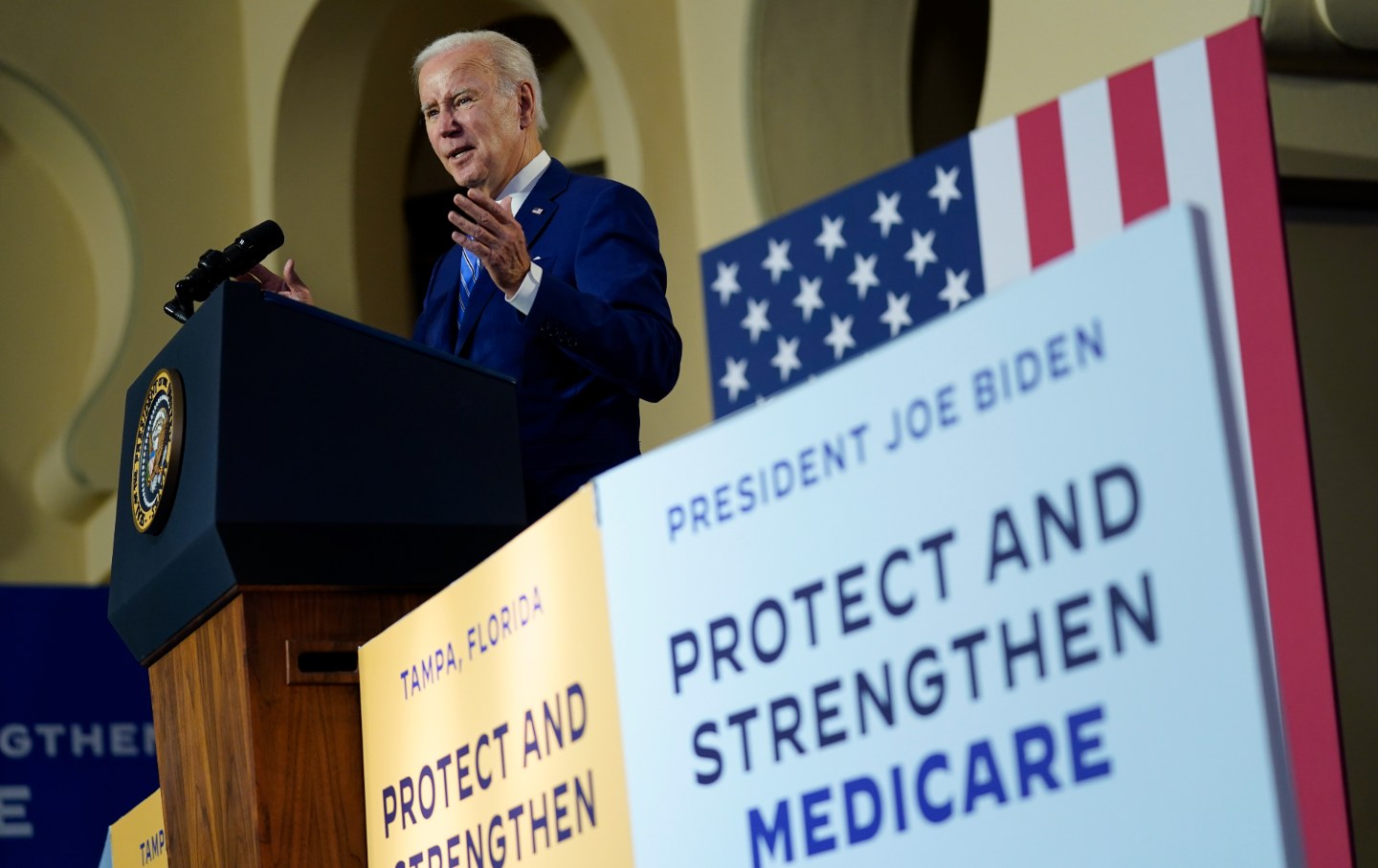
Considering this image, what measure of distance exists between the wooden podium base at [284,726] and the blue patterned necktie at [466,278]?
62 centimetres

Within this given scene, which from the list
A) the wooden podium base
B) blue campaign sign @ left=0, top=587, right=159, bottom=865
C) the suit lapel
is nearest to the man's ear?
the suit lapel

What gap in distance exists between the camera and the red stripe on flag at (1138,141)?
367 cm

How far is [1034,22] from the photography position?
5.47m

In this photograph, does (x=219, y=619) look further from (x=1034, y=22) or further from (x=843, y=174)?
(x=843, y=174)

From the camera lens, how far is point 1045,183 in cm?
399

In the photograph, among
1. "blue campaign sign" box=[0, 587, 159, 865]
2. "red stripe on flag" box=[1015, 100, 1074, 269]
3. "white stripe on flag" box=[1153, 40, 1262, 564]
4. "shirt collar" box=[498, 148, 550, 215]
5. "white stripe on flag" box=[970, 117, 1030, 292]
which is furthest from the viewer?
"blue campaign sign" box=[0, 587, 159, 865]

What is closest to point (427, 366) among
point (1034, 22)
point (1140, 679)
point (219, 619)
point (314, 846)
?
point (219, 619)

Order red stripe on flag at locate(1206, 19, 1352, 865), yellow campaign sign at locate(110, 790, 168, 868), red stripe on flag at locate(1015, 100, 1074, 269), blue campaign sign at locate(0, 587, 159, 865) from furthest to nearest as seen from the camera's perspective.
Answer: blue campaign sign at locate(0, 587, 159, 865) < red stripe on flag at locate(1015, 100, 1074, 269) < red stripe on flag at locate(1206, 19, 1352, 865) < yellow campaign sign at locate(110, 790, 168, 868)

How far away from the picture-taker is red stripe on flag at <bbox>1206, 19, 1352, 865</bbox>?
3.07 m

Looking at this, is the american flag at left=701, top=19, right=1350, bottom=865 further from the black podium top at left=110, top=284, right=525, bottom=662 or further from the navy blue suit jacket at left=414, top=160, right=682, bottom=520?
the black podium top at left=110, top=284, right=525, bottom=662

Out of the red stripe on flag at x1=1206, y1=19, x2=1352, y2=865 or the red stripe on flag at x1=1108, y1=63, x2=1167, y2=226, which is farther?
the red stripe on flag at x1=1108, y1=63, x2=1167, y2=226

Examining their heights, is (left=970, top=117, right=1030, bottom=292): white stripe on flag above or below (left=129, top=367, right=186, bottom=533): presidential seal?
above

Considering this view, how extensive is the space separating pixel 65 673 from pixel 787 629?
4075mm

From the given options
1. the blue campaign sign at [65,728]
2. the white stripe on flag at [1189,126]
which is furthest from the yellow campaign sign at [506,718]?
the blue campaign sign at [65,728]
